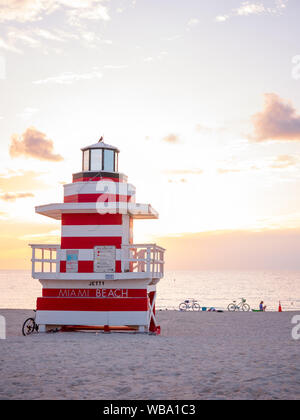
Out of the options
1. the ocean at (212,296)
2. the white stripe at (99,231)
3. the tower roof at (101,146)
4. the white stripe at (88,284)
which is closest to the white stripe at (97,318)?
the white stripe at (88,284)

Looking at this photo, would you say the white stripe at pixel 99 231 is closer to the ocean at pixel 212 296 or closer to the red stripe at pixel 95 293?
the red stripe at pixel 95 293

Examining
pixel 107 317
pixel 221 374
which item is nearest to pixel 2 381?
pixel 221 374

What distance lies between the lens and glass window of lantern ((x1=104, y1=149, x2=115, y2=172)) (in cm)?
1984

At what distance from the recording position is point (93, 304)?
60.7ft

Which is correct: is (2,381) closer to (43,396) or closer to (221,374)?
(43,396)

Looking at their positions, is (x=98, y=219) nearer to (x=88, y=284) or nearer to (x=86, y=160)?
(x=88, y=284)

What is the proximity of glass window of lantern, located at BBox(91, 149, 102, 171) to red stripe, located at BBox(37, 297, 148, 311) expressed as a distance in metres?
5.41

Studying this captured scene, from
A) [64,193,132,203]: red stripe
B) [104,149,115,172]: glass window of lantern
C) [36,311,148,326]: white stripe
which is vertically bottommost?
[36,311,148,326]: white stripe

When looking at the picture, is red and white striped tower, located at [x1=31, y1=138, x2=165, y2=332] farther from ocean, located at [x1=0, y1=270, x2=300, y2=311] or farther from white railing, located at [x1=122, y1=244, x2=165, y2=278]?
ocean, located at [x1=0, y1=270, x2=300, y2=311]

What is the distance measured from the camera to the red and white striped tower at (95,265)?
18.3 metres

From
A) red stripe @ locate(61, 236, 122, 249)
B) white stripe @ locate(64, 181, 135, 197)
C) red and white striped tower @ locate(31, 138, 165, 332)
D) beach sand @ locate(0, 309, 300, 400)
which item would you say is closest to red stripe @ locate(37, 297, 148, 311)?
red and white striped tower @ locate(31, 138, 165, 332)

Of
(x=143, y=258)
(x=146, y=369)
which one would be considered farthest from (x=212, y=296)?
(x=146, y=369)

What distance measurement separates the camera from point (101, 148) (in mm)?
19859
